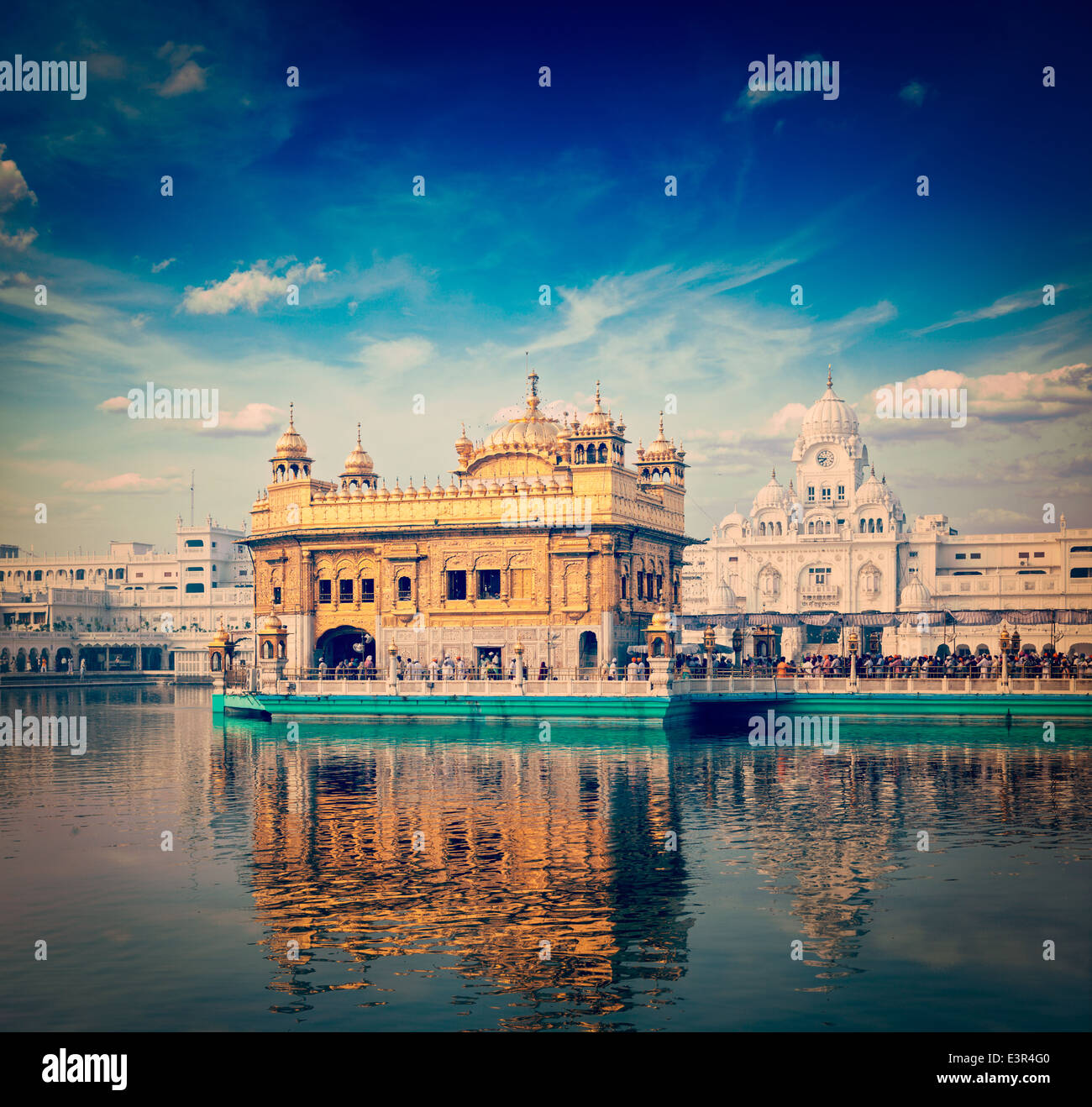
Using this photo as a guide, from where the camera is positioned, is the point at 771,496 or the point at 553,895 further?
the point at 771,496

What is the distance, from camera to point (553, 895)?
17.6 m

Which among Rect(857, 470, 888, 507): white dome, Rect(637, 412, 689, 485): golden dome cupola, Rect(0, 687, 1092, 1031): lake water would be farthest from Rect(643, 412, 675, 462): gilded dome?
Rect(857, 470, 888, 507): white dome

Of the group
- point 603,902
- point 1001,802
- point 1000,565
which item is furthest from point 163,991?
point 1000,565

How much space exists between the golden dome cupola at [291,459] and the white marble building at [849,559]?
4470 cm

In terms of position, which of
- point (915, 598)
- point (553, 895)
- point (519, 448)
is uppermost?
point (519, 448)

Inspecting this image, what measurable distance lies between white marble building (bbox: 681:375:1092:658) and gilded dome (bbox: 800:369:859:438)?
12cm

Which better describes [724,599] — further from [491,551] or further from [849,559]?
[491,551]

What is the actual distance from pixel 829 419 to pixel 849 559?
16.9 metres

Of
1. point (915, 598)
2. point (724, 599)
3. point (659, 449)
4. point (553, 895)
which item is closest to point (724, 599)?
point (724, 599)

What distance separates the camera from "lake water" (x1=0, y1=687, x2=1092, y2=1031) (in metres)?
13.1

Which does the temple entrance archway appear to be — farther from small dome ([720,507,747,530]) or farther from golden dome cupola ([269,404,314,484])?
small dome ([720,507,747,530])

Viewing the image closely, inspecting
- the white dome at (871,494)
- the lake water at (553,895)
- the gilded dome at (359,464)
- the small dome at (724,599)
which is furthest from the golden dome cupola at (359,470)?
the white dome at (871,494)

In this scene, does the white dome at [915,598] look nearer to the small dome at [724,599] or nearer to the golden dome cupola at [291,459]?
the small dome at [724,599]
